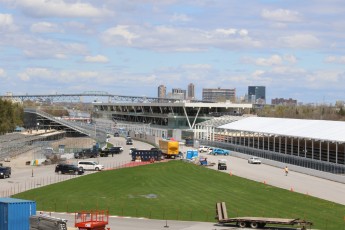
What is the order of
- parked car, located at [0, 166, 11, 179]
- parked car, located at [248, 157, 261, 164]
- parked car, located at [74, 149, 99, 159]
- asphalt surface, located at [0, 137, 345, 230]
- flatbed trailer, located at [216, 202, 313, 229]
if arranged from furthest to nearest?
parked car, located at [74, 149, 99, 159] < parked car, located at [248, 157, 261, 164] < parked car, located at [0, 166, 11, 179] < asphalt surface, located at [0, 137, 345, 230] < flatbed trailer, located at [216, 202, 313, 229]

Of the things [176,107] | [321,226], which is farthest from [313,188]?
[176,107]

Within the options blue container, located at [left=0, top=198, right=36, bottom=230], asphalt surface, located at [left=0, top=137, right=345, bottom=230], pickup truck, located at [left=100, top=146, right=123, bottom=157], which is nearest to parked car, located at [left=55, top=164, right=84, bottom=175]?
asphalt surface, located at [left=0, top=137, right=345, bottom=230]

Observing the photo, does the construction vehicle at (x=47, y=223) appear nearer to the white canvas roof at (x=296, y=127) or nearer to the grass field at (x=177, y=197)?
the grass field at (x=177, y=197)

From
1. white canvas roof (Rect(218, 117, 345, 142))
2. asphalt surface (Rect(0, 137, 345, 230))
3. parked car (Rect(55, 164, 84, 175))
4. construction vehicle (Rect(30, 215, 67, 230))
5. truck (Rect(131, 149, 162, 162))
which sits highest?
white canvas roof (Rect(218, 117, 345, 142))

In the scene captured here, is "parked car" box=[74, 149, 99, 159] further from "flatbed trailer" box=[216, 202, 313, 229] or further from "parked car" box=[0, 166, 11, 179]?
"flatbed trailer" box=[216, 202, 313, 229]

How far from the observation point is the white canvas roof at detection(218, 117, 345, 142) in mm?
87062

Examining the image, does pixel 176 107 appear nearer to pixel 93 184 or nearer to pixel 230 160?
pixel 230 160

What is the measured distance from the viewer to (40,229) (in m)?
36.8

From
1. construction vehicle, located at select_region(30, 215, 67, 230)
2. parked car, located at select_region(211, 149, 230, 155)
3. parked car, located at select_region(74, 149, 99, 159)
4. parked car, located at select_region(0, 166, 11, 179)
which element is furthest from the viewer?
parked car, located at select_region(211, 149, 230, 155)

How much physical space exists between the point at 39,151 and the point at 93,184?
142 ft

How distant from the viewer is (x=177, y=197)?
61.4m

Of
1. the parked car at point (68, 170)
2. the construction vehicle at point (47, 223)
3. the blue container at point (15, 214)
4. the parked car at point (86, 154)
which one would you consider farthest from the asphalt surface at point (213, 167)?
the construction vehicle at point (47, 223)

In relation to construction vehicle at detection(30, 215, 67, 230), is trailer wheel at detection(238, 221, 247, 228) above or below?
below

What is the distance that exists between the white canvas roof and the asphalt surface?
646 cm
